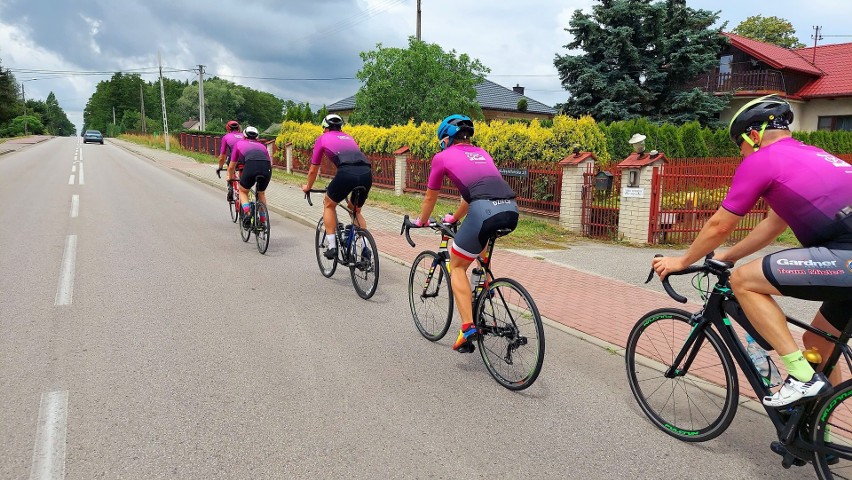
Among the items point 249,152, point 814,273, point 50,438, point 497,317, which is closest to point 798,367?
point 814,273

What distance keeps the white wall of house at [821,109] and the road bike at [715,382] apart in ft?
113

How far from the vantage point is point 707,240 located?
3041mm

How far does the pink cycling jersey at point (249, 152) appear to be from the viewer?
9.10m

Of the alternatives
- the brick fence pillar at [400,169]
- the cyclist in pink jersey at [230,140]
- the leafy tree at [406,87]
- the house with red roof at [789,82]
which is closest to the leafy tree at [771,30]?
the house with red roof at [789,82]

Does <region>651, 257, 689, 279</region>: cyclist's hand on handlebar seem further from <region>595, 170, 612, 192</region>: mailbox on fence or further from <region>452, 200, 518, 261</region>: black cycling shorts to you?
<region>595, 170, 612, 192</region>: mailbox on fence

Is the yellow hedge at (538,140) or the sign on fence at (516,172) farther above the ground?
the yellow hedge at (538,140)

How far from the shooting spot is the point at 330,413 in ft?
12.1

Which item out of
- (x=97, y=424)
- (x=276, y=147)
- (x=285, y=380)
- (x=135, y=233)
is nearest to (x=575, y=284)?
(x=285, y=380)

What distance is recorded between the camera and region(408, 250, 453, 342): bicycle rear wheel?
496cm

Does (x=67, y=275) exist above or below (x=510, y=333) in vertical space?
below

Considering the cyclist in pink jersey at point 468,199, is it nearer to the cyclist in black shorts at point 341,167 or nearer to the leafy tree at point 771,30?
the cyclist in black shorts at point 341,167

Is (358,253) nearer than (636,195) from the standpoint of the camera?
Yes

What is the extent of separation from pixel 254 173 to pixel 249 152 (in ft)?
1.21

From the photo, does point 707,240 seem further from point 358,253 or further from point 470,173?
point 358,253
